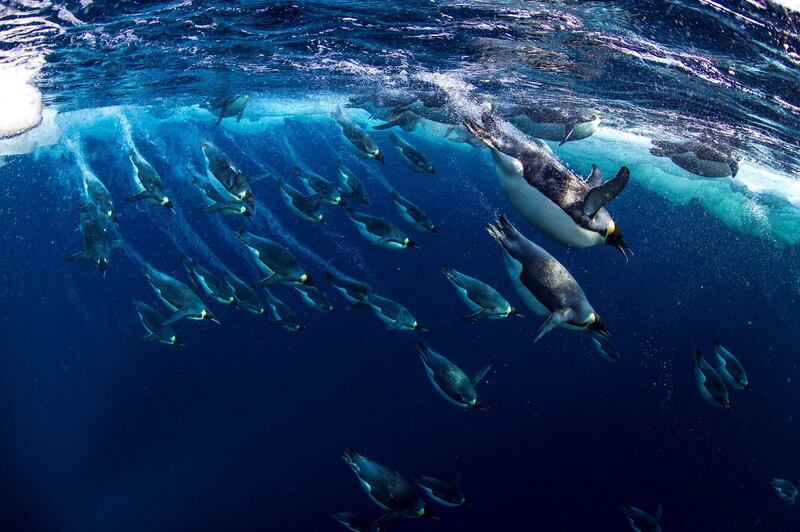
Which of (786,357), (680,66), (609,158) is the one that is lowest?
(786,357)

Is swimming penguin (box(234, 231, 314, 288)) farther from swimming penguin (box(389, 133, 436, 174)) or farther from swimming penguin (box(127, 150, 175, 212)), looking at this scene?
swimming penguin (box(389, 133, 436, 174))

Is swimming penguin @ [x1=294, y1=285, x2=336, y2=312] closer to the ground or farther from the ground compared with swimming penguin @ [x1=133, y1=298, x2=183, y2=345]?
farther from the ground

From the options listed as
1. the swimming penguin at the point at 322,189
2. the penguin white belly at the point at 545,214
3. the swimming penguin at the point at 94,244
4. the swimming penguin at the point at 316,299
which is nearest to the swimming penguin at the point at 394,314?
the swimming penguin at the point at 316,299

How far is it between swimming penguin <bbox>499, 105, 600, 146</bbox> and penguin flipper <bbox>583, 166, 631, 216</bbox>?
9.44 meters

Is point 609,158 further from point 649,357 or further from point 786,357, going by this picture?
point 786,357

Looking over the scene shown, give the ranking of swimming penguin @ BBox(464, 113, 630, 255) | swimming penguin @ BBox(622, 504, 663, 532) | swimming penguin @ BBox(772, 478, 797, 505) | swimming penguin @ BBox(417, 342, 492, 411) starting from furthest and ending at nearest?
swimming penguin @ BBox(772, 478, 797, 505), swimming penguin @ BBox(622, 504, 663, 532), swimming penguin @ BBox(417, 342, 492, 411), swimming penguin @ BBox(464, 113, 630, 255)

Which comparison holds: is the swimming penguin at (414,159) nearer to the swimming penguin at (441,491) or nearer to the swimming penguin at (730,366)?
the swimming penguin at (441,491)

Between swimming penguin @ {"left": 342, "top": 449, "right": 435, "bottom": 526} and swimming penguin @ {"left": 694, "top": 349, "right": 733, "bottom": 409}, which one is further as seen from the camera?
swimming penguin @ {"left": 694, "top": 349, "right": 733, "bottom": 409}

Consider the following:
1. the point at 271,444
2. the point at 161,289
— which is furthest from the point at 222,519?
the point at 161,289

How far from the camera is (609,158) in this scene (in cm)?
2617

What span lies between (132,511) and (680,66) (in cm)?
2855

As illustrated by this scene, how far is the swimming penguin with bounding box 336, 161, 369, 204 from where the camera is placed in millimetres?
7812

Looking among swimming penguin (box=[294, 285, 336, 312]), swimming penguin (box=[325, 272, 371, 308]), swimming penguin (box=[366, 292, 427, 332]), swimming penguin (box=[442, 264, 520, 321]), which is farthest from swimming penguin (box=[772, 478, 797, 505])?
swimming penguin (box=[294, 285, 336, 312])

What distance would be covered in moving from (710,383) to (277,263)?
652 centimetres
